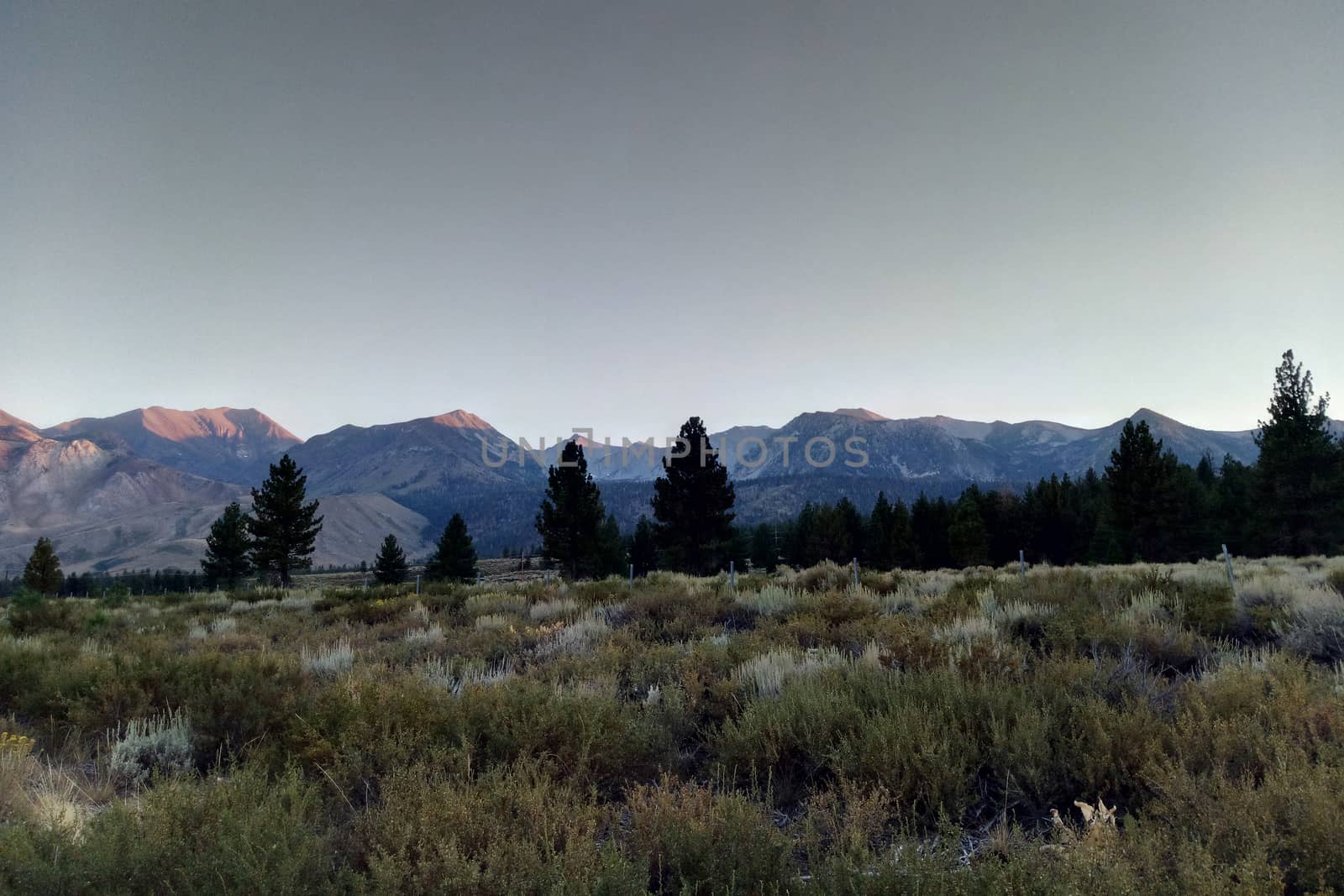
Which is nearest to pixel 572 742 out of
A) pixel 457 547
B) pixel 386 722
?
pixel 386 722

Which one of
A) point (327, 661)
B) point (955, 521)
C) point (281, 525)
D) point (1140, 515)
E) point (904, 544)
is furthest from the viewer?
point (904, 544)

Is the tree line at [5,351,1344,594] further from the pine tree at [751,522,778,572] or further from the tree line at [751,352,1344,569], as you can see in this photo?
the pine tree at [751,522,778,572]

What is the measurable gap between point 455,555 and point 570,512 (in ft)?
59.1

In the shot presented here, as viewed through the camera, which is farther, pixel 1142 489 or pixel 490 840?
pixel 1142 489

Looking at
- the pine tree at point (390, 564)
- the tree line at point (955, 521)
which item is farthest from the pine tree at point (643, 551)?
the pine tree at point (390, 564)

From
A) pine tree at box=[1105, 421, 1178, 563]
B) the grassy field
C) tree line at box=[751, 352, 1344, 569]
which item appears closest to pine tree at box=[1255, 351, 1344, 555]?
tree line at box=[751, 352, 1344, 569]

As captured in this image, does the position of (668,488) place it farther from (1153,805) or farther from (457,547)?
(1153,805)

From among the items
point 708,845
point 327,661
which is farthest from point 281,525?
point 708,845

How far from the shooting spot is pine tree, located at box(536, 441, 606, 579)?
42094mm

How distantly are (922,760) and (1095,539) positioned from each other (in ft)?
183

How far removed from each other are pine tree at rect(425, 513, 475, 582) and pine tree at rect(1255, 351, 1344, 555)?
186 ft

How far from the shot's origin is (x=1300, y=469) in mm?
36906

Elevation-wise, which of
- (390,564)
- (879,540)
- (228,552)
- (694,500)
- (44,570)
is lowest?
(390,564)

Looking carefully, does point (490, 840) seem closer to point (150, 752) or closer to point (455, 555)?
point (150, 752)
